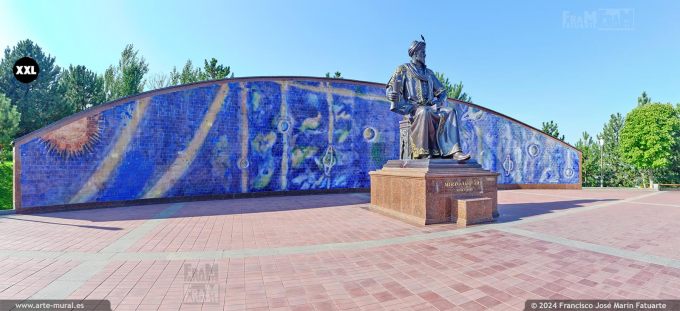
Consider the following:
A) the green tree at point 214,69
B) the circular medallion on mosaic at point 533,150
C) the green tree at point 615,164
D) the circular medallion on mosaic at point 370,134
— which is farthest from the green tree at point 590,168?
the green tree at point 214,69

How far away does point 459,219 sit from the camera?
682 cm

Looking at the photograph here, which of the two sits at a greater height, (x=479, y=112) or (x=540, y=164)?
(x=479, y=112)

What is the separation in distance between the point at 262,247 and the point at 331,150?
10820 mm

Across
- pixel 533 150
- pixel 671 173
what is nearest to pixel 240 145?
pixel 533 150

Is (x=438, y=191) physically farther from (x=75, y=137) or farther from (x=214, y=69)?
(x=214, y=69)

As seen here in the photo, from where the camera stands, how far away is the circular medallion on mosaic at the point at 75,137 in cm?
1039

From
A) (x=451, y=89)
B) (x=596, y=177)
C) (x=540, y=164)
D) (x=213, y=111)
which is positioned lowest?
(x=596, y=177)

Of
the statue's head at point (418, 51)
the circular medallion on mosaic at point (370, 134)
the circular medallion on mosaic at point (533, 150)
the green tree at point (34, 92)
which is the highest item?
the green tree at point (34, 92)

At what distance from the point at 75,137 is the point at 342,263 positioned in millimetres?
12579

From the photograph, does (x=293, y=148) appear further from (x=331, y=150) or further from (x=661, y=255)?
(x=661, y=255)

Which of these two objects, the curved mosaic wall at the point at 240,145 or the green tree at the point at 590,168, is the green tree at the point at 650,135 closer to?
the green tree at the point at 590,168

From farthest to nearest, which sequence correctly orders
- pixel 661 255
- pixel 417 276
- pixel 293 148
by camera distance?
pixel 293 148, pixel 661 255, pixel 417 276

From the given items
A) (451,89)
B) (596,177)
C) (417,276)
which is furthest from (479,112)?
(596,177)

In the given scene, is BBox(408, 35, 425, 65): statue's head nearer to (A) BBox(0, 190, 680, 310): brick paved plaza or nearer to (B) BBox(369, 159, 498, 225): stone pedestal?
(B) BBox(369, 159, 498, 225): stone pedestal
